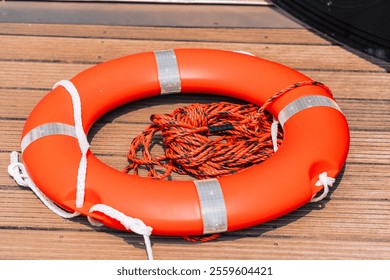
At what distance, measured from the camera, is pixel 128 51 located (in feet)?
7.55

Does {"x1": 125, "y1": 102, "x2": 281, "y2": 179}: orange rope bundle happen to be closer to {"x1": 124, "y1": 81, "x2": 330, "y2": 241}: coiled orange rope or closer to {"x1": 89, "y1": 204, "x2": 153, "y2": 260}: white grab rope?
{"x1": 124, "y1": 81, "x2": 330, "y2": 241}: coiled orange rope

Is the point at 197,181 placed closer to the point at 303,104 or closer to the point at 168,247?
the point at 168,247

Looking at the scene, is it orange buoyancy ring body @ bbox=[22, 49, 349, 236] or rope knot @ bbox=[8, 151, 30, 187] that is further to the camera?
rope knot @ bbox=[8, 151, 30, 187]

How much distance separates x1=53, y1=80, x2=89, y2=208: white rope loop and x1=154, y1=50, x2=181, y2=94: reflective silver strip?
28 centimetres

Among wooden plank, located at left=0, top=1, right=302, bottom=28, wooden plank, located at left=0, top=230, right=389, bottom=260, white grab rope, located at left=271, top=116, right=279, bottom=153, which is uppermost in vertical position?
wooden plank, located at left=0, top=1, right=302, bottom=28

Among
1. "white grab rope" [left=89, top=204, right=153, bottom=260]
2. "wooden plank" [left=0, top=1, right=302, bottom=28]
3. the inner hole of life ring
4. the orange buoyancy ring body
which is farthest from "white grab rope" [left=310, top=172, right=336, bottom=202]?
"wooden plank" [left=0, top=1, right=302, bottom=28]

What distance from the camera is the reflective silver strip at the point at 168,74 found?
196 cm

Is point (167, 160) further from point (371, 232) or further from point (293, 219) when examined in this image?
point (371, 232)

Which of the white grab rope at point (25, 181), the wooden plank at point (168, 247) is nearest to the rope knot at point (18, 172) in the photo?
the white grab rope at point (25, 181)

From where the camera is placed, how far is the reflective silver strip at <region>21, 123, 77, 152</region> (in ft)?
5.61

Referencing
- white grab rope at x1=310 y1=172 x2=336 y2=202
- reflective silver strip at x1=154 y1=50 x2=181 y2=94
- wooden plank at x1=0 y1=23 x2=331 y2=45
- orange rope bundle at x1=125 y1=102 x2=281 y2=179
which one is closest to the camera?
white grab rope at x1=310 y1=172 x2=336 y2=202

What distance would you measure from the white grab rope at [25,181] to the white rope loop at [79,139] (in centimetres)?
7

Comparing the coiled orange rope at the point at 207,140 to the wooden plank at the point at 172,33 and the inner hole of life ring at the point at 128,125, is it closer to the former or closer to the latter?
the inner hole of life ring at the point at 128,125

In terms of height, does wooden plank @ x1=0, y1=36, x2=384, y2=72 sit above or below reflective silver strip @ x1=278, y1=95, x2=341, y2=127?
above
